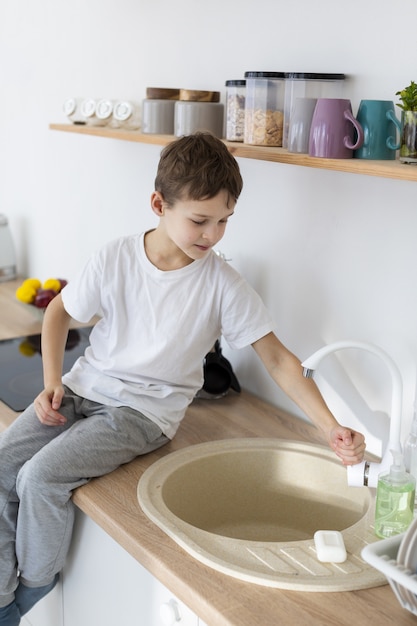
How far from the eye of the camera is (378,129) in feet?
4.50

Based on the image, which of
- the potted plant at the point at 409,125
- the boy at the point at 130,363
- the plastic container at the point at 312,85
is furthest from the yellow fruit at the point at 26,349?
the potted plant at the point at 409,125

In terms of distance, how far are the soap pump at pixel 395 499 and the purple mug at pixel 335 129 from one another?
494mm

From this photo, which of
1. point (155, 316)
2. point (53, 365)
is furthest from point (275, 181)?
point (53, 365)

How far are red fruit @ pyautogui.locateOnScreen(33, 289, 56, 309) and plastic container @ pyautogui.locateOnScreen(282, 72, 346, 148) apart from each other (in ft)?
3.47

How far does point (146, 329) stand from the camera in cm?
160

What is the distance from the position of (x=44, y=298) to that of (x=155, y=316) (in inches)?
34.0

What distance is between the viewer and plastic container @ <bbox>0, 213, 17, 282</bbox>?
2.76 meters

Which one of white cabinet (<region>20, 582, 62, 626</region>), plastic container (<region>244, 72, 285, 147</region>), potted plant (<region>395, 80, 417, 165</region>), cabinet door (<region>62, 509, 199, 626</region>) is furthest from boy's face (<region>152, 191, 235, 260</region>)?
white cabinet (<region>20, 582, 62, 626</region>)

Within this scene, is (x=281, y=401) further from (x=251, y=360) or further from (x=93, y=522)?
(x=93, y=522)

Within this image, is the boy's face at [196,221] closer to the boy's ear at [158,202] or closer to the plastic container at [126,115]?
the boy's ear at [158,202]

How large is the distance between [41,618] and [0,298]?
113 cm

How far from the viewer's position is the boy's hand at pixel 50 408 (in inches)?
61.1

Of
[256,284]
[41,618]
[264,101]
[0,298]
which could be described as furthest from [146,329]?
[0,298]

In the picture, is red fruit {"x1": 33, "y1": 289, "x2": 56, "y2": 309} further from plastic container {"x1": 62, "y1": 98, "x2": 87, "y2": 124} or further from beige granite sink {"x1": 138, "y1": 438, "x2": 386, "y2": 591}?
beige granite sink {"x1": 138, "y1": 438, "x2": 386, "y2": 591}
